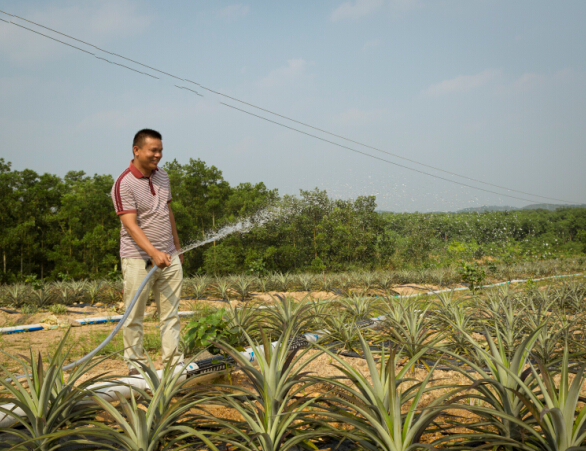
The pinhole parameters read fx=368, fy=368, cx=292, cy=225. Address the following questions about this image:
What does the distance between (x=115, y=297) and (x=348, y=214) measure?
1326 centimetres

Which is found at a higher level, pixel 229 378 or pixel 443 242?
pixel 443 242

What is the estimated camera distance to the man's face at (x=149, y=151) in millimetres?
2715

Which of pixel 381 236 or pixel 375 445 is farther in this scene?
pixel 381 236

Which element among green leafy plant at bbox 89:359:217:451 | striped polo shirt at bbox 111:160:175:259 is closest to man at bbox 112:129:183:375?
striped polo shirt at bbox 111:160:175:259

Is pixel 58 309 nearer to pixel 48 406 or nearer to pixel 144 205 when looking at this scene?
pixel 144 205

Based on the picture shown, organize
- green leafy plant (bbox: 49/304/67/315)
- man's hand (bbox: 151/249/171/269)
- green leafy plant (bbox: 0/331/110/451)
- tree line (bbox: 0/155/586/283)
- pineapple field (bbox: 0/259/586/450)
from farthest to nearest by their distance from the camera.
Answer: tree line (bbox: 0/155/586/283)
green leafy plant (bbox: 49/304/67/315)
man's hand (bbox: 151/249/171/269)
green leafy plant (bbox: 0/331/110/451)
pineapple field (bbox: 0/259/586/450)

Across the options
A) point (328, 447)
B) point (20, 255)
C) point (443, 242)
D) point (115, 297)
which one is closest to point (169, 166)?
point (20, 255)

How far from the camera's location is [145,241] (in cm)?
260

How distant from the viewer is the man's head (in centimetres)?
272

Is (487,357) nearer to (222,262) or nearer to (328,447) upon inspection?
(328,447)

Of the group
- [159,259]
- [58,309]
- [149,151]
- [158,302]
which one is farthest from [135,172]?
[58,309]

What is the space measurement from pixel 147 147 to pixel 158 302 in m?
1.19

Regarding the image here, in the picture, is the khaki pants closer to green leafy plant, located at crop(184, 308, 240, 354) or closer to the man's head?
green leafy plant, located at crop(184, 308, 240, 354)

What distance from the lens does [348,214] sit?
61.0 feet
